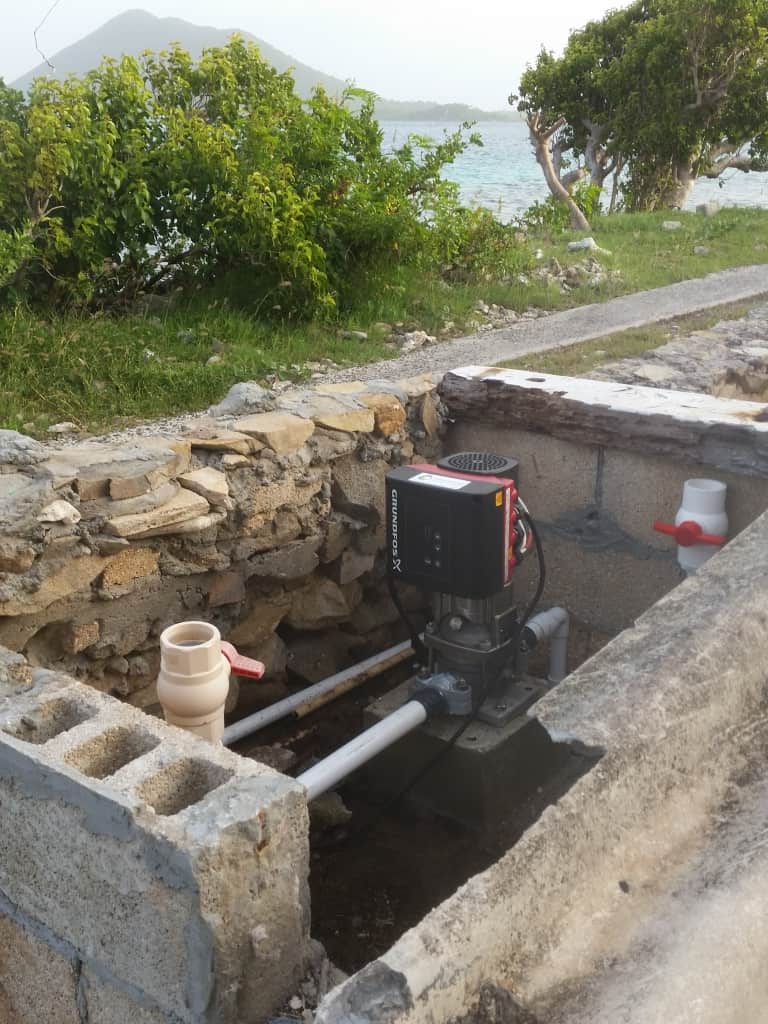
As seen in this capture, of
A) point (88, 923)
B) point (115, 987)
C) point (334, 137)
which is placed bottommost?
point (115, 987)

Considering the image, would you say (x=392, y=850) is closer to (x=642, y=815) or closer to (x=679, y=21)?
(x=642, y=815)

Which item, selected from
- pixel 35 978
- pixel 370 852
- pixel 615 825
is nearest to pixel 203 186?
pixel 370 852

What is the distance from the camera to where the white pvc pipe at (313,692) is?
3500 millimetres

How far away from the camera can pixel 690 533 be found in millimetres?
3492

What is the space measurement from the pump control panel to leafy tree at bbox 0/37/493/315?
3.11 metres

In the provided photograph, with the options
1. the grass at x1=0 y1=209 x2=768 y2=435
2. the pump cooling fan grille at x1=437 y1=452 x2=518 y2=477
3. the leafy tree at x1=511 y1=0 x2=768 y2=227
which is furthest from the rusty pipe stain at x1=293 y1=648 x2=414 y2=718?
the leafy tree at x1=511 y1=0 x2=768 y2=227

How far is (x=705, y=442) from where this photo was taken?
11.9 feet

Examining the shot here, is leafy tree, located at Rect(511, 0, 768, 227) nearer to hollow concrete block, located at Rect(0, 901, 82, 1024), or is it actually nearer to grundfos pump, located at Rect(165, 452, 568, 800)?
grundfos pump, located at Rect(165, 452, 568, 800)

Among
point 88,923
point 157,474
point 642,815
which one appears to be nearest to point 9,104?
point 157,474

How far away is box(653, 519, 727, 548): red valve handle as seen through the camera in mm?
3482

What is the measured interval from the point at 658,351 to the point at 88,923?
4893mm

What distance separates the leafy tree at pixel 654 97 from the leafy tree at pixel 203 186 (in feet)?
20.7

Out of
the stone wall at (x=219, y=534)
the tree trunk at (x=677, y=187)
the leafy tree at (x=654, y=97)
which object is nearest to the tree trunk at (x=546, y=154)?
the leafy tree at (x=654, y=97)

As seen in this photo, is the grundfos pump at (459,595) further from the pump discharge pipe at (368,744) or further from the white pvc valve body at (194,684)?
the white pvc valve body at (194,684)
